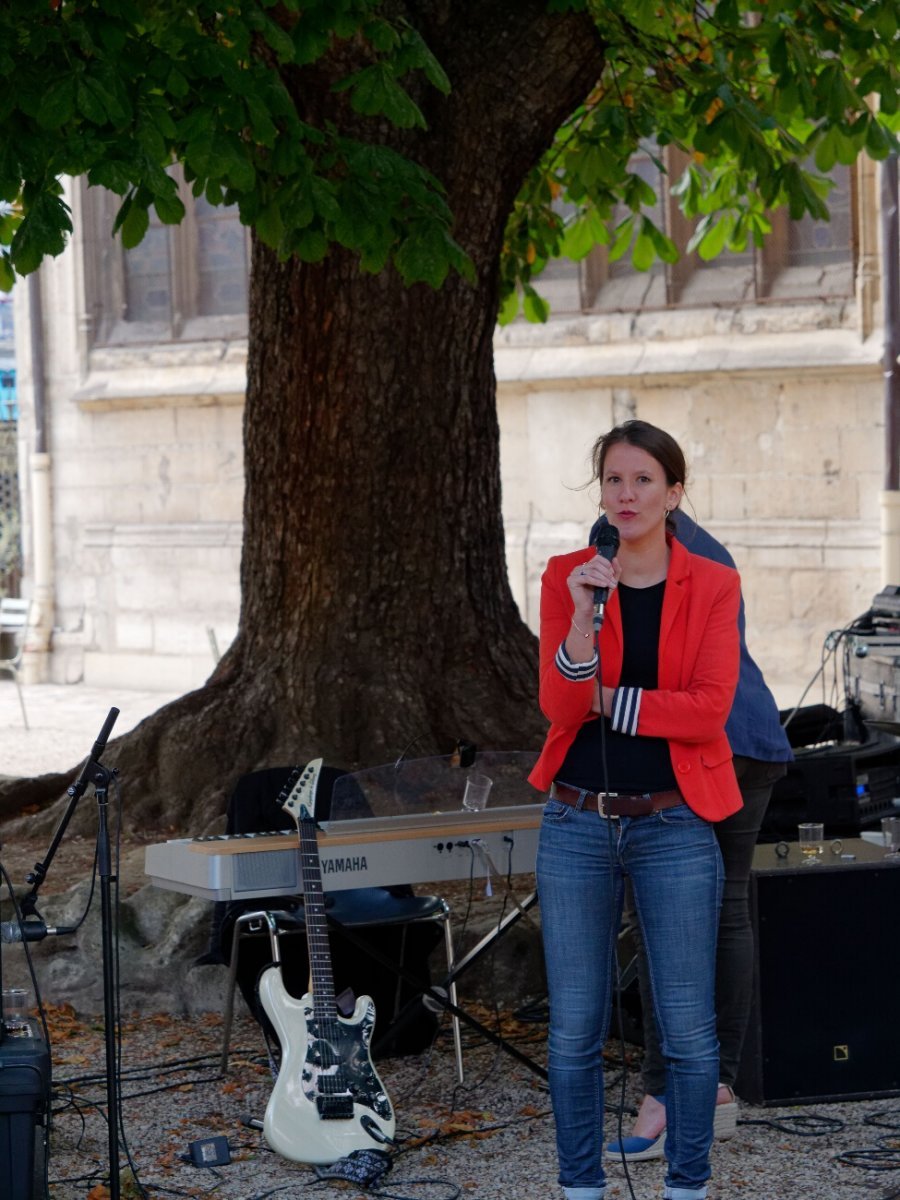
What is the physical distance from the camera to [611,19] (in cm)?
771

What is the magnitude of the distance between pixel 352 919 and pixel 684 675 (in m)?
2.02

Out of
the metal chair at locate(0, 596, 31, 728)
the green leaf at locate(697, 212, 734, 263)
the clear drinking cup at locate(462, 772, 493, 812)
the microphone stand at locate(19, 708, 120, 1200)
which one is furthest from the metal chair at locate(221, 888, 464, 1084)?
the metal chair at locate(0, 596, 31, 728)

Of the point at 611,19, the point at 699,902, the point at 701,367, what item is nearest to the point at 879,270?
the point at 701,367

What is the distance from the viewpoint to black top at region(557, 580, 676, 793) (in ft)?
12.6

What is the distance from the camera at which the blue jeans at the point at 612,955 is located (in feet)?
A: 12.7

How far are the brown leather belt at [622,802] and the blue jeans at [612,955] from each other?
2 centimetres

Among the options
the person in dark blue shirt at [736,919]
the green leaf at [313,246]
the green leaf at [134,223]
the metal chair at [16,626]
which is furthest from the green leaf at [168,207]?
the metal chair at [16,626]

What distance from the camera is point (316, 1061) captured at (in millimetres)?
4801

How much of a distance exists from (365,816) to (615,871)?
161cm

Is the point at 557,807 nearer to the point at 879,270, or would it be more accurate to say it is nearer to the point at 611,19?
the point at 611,19

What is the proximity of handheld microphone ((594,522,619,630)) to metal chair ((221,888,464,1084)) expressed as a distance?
79.2 inches

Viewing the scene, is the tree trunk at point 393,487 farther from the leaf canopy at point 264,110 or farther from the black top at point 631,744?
the black top at point 631,744

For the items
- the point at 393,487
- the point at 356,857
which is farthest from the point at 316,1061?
the point at 393,487

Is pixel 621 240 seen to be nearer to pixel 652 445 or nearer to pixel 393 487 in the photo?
pixel 393 487
